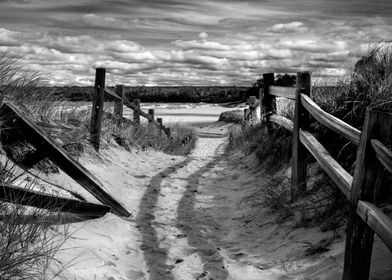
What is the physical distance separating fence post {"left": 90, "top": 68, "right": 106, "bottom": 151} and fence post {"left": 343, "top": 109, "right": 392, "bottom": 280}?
18.7 feet

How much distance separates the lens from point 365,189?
3.16 meters

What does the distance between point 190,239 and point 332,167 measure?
1.98m

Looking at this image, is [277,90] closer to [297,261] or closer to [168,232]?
[168,232]

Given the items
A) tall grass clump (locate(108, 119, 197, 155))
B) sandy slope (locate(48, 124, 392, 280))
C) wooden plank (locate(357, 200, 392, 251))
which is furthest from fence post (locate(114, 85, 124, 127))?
wooden plank (locate(357, 200, 392, 251))

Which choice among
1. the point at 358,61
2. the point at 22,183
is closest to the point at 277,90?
the point at 358,61

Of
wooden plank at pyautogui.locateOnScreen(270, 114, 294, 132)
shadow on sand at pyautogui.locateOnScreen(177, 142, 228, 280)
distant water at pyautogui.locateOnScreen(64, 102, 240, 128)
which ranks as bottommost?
distant water at pyautogui.locateOnScreen(64, 102, 240, 128)

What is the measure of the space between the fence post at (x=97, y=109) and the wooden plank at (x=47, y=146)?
10.1ft

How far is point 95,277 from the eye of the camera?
3.59 metres

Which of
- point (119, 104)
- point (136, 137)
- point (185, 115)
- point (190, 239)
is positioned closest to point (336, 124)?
point (190, 239)

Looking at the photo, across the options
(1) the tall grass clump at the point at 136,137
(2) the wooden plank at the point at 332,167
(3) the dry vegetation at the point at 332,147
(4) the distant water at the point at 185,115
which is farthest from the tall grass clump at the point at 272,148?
(4) the distant water at the point at 185,115

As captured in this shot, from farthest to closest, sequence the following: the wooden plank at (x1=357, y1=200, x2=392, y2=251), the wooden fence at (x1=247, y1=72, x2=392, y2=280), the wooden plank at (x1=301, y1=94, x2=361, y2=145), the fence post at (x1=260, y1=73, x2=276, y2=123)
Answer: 1. the fence post at (x1=260, y1=73, x2=276, y2=123)
2. the wooden plank at (x1=301, y1=94, x2=361, y2=145)
3. the wooden fence at (x1=247, y1=72, x2=392, y2=280)
4. the wooden plank at (x1=357, y1=200, x2=392, y2=251)

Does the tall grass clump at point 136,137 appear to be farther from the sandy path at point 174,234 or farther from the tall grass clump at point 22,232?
the tall grass clump at point 22,232

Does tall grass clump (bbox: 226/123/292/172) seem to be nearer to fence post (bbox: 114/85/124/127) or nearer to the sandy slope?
the sandy slope

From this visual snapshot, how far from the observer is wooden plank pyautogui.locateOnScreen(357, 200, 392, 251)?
2.67 metres
